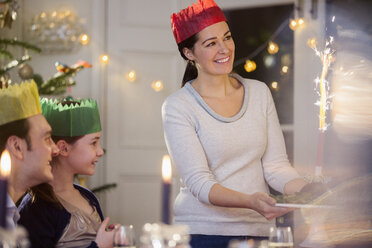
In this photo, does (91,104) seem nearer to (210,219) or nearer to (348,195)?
(210,219)

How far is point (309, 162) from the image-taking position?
3.78 m

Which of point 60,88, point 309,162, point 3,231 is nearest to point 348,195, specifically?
point 3,231

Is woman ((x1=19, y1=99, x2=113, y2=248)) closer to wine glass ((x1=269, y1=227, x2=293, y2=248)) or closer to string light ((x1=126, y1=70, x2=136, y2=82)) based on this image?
wine glass ((x1=269, y1=227, x2=293, y2=248))

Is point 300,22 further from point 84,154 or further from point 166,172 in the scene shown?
point 166,172

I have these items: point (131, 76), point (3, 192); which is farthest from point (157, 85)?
point (3, 192)

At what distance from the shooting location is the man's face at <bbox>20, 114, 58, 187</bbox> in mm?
1447

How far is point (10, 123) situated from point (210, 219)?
2.33 feet

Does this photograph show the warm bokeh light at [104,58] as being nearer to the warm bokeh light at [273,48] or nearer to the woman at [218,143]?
the warm bokeh light at [273,48]

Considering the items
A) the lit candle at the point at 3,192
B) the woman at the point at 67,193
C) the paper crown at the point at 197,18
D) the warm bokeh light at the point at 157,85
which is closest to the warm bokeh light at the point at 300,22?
the warm bokeh light at the point at 157,85

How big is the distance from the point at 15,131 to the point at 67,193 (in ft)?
1.38

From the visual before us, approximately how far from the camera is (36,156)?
1.46 metres

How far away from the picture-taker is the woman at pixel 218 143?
6.12 feet

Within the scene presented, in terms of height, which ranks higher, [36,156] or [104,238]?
[36,156]

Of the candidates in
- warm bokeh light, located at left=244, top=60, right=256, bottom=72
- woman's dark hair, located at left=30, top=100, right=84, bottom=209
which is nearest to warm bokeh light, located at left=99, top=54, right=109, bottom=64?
warm bokeh light, located at left=244, top=60, right=256, bottom=72
